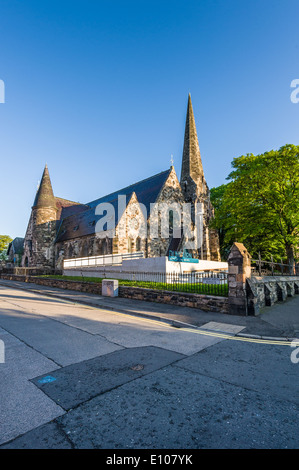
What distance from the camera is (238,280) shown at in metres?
9.53

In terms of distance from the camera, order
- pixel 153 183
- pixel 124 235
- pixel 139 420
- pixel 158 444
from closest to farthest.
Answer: pixel 158 444, pixel 139 420, pixel 124 235, pixel 153 183

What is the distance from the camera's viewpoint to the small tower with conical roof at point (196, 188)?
3559cm

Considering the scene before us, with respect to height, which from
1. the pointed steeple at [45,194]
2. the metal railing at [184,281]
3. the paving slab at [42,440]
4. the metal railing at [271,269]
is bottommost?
the paving slab at [42,440]

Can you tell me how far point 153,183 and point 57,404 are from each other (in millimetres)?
35577

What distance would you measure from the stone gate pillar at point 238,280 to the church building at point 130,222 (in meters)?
15.9

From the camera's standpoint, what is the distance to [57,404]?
3.30 metres

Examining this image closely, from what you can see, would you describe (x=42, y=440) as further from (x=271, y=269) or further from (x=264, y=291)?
(x=271, y=269)

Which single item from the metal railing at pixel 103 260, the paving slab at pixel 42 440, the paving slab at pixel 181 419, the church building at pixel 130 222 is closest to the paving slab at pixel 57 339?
the paving slab at pixel 181 419

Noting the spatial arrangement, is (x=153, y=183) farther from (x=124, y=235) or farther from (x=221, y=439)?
(x=221, y=439)

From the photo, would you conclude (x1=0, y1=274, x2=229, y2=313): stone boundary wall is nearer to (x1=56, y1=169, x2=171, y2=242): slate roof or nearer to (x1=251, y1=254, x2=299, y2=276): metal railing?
(x1=251, y1=254, x2=299, y2=276): metal railing

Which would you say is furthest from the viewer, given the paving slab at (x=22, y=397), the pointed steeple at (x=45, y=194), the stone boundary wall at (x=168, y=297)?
the pointed steeple at (x=45, y=194)

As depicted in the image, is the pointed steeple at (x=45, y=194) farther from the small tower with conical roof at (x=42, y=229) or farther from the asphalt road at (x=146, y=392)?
the asphalt road at (x=146, y=392)

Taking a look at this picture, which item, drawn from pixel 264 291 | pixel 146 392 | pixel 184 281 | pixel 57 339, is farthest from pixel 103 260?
pixel 146 392
